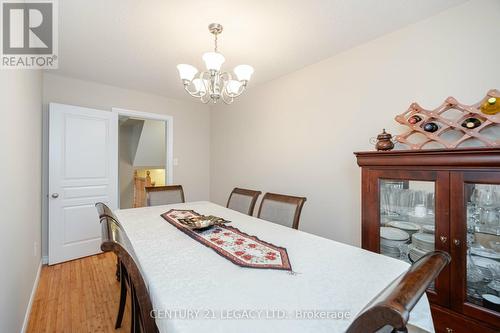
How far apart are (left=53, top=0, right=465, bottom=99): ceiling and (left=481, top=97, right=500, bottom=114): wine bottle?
78 centimetres

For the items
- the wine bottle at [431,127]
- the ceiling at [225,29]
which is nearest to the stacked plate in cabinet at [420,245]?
the wine bottle at [431,127]

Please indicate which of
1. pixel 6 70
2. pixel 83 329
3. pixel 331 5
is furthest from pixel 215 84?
pixel 83 329

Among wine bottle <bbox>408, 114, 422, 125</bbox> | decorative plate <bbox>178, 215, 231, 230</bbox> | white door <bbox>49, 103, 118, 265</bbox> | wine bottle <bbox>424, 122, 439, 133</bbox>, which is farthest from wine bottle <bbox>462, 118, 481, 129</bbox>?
white door <bbox>49, 103, 118, 265</bbox>

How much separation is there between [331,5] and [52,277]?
3.68 m

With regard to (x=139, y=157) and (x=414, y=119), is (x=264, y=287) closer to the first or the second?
(x=414, y=119)

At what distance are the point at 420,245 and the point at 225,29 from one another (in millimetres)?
2193

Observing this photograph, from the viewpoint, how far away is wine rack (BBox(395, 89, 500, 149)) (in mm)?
1371

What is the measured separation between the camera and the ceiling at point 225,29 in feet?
5.16

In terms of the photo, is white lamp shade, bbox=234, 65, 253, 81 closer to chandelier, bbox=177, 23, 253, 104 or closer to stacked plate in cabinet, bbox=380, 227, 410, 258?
chandelier, bbox=177, 23, 253, 104

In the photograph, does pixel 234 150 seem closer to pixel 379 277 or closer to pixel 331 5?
pixel 331 5

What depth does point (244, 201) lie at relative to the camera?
240cm

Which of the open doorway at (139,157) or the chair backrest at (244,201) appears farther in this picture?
the open doorway at (139,157)

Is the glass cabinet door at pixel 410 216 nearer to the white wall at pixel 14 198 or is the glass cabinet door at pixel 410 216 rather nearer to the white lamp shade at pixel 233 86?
the white lamp shade at pixel 233 86

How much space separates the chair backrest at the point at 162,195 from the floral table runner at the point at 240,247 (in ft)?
3.31
